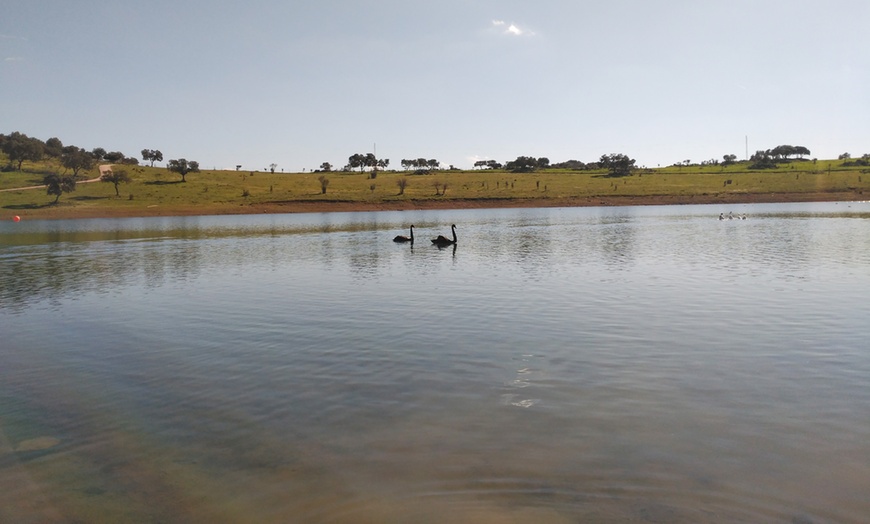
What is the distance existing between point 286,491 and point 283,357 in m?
6.61

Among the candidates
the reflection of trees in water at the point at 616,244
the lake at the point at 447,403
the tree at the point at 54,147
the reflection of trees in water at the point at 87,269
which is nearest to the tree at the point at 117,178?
the tree at the point at 54,147

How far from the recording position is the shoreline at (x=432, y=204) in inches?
3915

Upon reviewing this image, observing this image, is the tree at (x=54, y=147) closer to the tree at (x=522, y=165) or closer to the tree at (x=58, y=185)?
the tree at (x=58, y=185)

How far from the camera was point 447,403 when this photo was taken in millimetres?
10453

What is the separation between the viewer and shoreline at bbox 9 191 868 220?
326 ft

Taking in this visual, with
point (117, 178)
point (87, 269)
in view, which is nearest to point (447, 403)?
point (87, 269)

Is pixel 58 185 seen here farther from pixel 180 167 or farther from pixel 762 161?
pixel 762 161

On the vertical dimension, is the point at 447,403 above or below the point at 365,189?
below

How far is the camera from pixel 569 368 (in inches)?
484

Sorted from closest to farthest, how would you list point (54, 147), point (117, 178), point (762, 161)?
point (117, 178), point (54, 147), point (762, 161)

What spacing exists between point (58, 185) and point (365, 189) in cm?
5531

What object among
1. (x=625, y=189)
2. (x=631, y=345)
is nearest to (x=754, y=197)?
(x=625, y=189)

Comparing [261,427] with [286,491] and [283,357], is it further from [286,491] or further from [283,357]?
[283,357]

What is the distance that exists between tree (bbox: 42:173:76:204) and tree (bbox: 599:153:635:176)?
11704 centimetres
